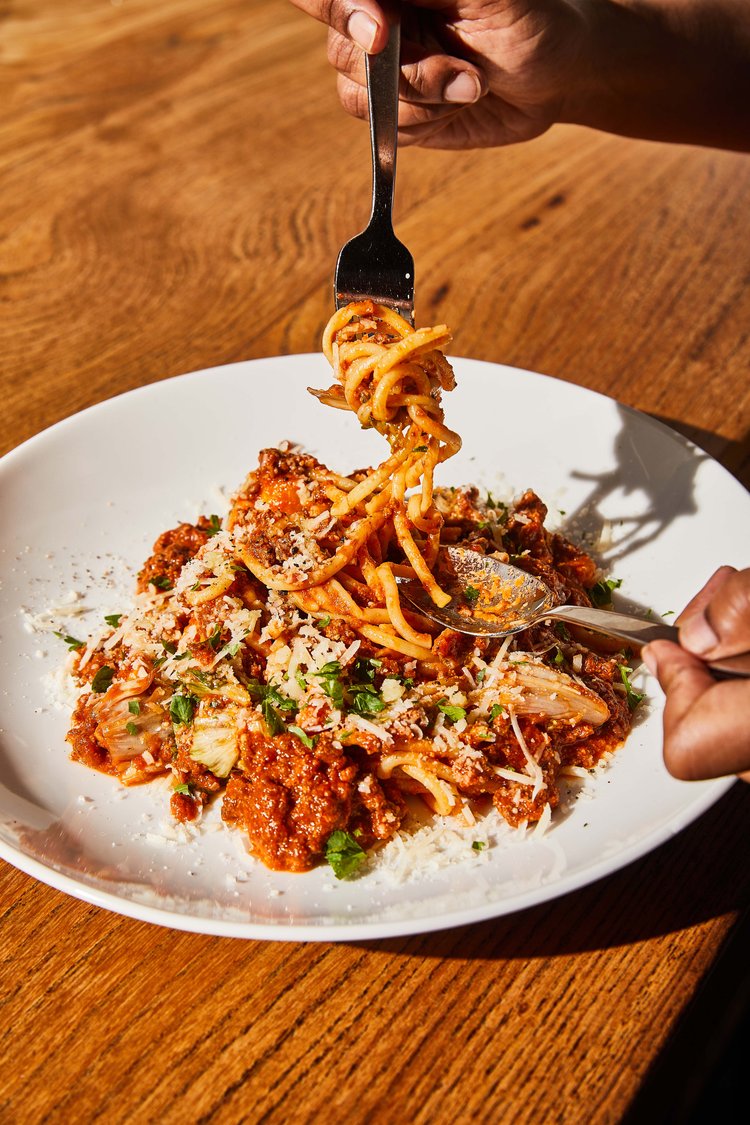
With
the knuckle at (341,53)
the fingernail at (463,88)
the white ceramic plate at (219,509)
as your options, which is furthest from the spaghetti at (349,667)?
the knuckle at (341,53)

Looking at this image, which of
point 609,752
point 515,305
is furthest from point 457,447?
point 515,305

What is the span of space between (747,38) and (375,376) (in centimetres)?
303

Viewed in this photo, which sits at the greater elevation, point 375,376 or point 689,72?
point 689,72

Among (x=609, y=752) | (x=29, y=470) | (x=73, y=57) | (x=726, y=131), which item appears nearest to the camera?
(x=609, y=752)

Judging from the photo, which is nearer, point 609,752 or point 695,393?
point 609,752

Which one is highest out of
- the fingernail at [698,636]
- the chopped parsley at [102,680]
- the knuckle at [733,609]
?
the knuckle at [733,609]

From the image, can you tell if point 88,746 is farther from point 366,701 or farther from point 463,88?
point 463,88

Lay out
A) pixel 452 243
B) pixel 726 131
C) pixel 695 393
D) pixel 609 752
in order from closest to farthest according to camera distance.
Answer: pixel 609 752 → pixel 695 393 → pixel 726 131 → pixel 452 243

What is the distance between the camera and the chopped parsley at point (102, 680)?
9.71 feet

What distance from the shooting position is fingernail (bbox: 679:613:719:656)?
2127 millimetres

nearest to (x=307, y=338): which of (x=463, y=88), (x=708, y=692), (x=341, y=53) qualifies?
Result: (x=341, y=53)

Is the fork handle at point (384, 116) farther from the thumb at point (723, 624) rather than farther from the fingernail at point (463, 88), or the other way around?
the thumb at point (723, 624)

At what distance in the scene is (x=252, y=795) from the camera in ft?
8.51

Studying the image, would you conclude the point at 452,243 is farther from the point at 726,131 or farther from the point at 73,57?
the point at 73,57
